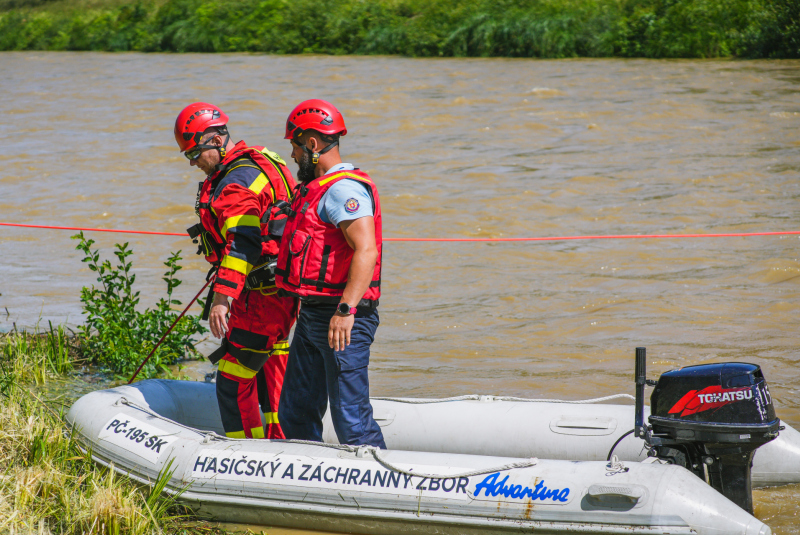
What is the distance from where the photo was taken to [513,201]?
34.9ft

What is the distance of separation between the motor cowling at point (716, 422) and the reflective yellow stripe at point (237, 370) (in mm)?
1668

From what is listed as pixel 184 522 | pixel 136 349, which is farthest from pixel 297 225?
pixel 136 349

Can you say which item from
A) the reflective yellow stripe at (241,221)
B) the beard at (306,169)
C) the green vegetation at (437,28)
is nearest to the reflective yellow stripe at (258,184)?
the reflective yellow stripe at (241,221)

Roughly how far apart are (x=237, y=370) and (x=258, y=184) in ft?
2.65

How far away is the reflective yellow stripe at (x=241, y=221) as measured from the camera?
362 cm

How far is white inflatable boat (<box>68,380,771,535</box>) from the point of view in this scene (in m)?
3.03

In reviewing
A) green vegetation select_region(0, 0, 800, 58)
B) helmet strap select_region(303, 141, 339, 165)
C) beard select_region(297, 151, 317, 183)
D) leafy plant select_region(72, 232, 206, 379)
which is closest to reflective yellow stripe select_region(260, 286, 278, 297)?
beard select_region(297, 151, 317, 183)

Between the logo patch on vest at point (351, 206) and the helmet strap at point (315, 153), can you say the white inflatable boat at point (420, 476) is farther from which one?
the helmet strap at point (315, 153)

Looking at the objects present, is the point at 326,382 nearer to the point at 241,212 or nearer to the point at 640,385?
the point at 241,212

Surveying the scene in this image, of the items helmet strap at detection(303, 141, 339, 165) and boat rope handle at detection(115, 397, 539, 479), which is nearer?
boat rope handle at detection(115, 397, 539, 479)

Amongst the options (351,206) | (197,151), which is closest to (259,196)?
(197,151)

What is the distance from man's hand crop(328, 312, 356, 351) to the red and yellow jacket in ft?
1.69

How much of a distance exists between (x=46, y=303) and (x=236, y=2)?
946 inches

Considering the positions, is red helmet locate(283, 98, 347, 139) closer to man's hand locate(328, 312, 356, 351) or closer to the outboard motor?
man's hand locate(328, 312, 356, 351)
